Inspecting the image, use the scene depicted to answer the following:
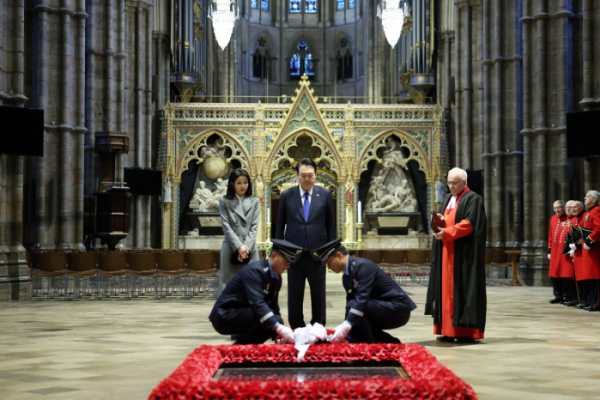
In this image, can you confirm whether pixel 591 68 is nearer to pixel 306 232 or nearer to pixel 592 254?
pixel 592 254

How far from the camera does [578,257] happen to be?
37.7 feet

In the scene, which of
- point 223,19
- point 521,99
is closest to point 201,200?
point 223,19

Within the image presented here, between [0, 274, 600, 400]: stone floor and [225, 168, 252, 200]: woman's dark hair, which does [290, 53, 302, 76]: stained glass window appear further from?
[225, 168, 252, 200]: woman's dark hair

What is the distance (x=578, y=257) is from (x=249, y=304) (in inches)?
289

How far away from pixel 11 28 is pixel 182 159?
11.0 m

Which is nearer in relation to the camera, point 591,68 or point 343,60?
point 591,68

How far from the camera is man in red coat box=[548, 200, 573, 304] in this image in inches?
477

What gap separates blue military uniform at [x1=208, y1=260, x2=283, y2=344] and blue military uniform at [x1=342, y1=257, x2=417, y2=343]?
1.77 ft

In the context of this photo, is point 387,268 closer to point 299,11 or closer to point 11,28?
point 11,28

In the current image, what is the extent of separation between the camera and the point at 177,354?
662cm

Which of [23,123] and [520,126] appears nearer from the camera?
[23,123]

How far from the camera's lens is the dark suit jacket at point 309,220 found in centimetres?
644

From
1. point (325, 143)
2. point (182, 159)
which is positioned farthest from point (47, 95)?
point (325, 143)

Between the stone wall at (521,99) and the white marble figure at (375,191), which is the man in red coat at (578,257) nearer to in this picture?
the stone wall at (521,99)
